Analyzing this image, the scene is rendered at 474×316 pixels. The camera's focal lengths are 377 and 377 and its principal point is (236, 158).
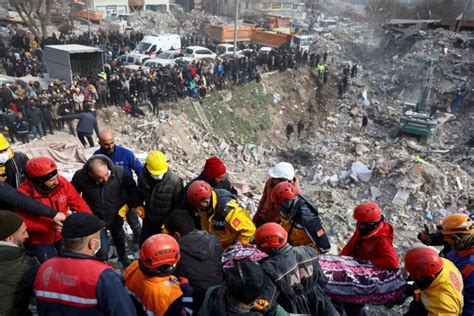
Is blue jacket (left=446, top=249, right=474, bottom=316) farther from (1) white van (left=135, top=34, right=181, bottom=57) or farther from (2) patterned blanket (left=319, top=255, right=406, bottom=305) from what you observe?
(1) white van (left=135, top=34, right=181, bottom=57)

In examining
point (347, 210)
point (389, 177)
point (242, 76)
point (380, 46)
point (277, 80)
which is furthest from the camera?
point (380, 46)

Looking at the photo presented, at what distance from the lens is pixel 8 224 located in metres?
2.60

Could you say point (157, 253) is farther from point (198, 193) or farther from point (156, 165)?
point (156, 165)

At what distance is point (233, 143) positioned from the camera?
16.4m

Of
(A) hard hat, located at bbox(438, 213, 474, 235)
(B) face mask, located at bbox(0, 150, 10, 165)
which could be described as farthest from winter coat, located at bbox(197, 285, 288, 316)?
(B) face mask, located at bbox(0, 150, 10, 165)

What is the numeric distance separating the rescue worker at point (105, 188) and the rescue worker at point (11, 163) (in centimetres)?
53

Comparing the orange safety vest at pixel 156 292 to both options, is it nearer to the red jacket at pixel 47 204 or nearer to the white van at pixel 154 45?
the red jacket at pixel 47 204

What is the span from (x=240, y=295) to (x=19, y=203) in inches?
88.0

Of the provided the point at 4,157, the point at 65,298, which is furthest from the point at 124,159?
the point at 65,298

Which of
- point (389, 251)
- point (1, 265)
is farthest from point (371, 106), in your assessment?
point (1, 265)

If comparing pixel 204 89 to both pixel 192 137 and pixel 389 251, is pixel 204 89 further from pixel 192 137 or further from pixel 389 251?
pixel 389 251

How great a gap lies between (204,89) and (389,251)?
45.5 feet

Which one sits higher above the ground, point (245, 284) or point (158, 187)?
point (245, 284)

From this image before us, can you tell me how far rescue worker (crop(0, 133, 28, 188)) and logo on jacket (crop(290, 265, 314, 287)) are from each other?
9.54 feet
